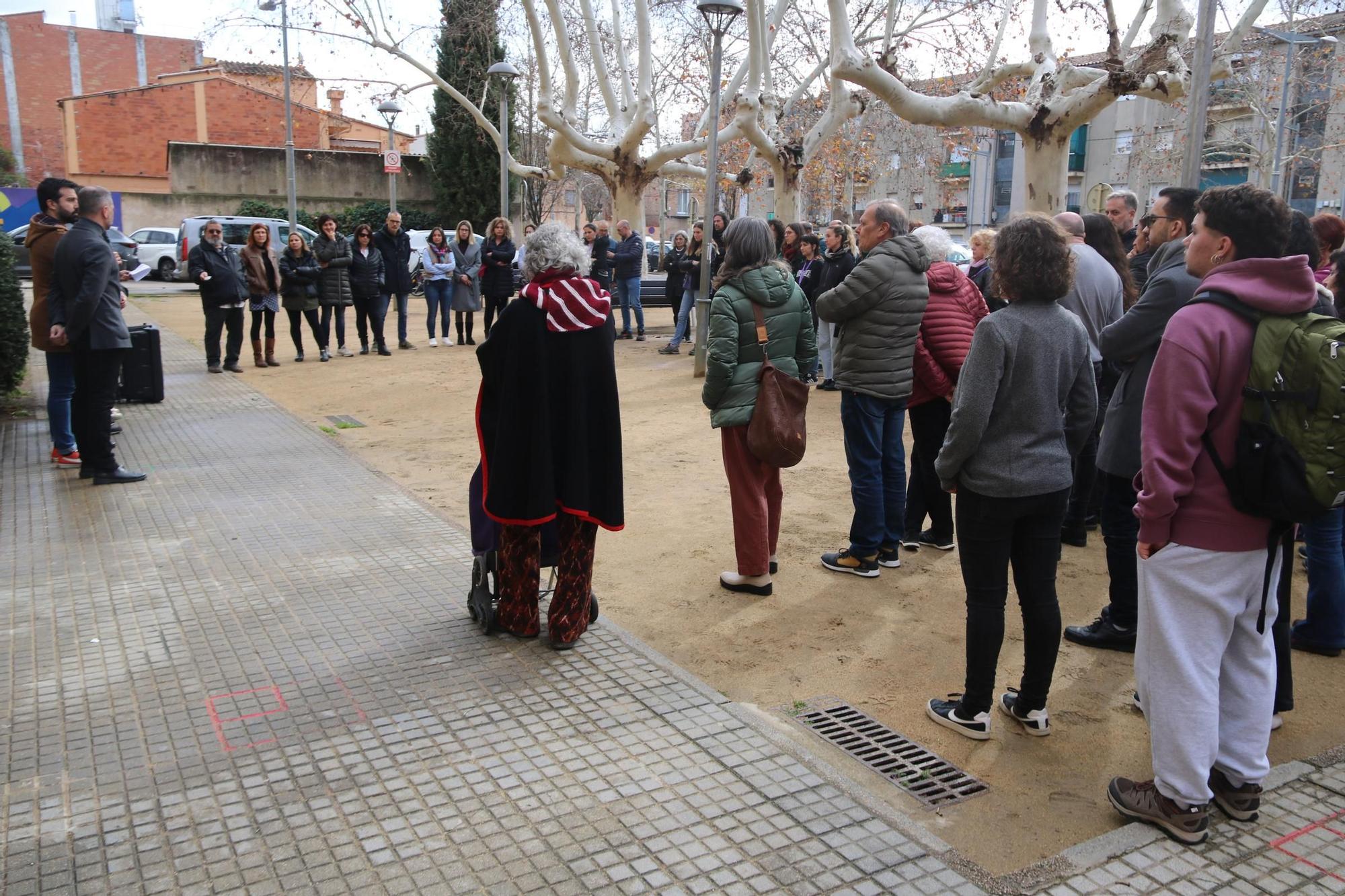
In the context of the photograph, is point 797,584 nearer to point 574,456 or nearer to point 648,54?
point 574,456

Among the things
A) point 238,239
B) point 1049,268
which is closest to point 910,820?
point 1049,268

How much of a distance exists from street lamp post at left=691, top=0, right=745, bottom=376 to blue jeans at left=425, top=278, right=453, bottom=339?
4187mm

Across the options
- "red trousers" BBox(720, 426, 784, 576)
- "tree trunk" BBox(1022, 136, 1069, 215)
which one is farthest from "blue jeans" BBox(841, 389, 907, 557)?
"tree trunk" BBox(1022, 136, 1069, 215)

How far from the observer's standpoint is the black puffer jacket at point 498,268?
49.7 ft

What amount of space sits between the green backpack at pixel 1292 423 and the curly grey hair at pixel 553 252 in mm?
2577

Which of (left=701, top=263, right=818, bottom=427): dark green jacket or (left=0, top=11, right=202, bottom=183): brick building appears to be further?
(left=0, top=11, right=202, bottom=183): brick building

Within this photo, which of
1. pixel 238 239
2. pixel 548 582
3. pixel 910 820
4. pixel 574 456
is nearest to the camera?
pixel 910 820

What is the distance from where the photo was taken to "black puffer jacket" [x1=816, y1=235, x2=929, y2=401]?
5449 mm

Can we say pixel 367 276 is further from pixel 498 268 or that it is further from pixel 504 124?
pixel 504 124

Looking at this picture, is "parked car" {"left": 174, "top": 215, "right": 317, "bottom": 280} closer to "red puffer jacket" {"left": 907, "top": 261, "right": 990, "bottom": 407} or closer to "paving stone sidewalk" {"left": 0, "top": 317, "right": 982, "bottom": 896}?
"paving stone sidewalk" {"left": 0, "top": 317, "right": 982, "bottom": 896}

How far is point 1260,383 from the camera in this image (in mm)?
3008

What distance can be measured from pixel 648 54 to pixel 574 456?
1620 centimetres

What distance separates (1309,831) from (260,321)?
44.3ft

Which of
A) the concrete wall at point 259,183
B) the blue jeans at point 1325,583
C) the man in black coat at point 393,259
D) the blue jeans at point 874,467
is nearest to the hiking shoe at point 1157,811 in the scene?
the blue jeans at point 1325,583
